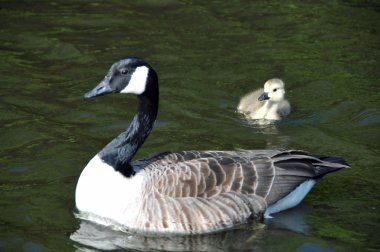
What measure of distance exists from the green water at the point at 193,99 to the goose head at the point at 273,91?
398 millimetres

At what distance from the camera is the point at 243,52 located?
1354cm

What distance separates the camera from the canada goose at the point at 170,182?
28.2 feet

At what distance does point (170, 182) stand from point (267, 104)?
11.8 feet

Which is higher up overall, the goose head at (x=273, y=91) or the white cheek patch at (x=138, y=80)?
the white cheek patch at (x=138, y=80)

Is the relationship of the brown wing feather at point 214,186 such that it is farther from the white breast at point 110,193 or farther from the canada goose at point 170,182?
the white breast at point 110,193

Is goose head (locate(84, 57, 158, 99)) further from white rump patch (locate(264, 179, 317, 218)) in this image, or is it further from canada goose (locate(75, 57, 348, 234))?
white rump patch (locate(264, 179, 317, 218))

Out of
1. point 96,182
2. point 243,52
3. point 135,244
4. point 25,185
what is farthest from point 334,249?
point 243,52

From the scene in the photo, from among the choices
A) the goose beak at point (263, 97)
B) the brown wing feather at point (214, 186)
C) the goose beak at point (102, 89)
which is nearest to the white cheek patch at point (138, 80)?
the goose beak at point (102, 89)

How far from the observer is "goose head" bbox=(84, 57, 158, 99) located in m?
8.82

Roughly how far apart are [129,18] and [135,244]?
705cm

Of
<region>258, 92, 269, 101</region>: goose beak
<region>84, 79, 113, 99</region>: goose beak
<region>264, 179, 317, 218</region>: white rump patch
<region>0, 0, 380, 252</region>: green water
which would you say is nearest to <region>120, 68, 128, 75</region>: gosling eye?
<region>84, 79, 113, 99</region>: goose beak

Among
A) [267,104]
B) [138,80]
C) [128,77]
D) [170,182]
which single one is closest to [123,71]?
[128,77]

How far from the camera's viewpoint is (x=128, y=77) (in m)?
8.84

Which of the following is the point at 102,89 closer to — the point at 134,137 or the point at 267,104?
the point at 134,137
